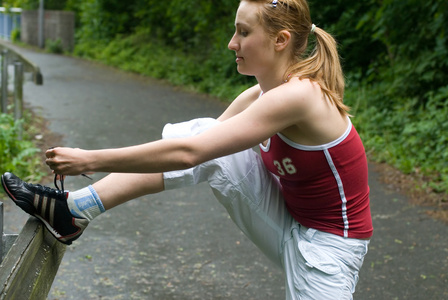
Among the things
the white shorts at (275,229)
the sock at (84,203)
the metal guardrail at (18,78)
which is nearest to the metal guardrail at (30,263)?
the sock at (84,203)

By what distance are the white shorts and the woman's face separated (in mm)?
325

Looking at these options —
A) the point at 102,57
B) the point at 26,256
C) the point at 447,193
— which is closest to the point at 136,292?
the point at 26,256

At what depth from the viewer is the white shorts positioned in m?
2.74

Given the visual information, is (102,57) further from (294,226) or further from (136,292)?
(294,226)

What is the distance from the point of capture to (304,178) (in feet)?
9.00

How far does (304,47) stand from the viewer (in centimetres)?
282

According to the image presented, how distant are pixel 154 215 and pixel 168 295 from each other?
184 centimetres

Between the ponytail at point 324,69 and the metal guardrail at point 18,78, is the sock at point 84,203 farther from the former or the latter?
the metal guardrail at point 18,78

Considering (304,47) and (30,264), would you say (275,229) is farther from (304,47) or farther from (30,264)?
(30,264)

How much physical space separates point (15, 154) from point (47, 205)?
4.70 metres

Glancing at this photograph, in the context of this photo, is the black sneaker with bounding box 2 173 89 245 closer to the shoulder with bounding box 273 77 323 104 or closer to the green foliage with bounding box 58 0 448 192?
the shoulder with bounding box 273 77 323 104

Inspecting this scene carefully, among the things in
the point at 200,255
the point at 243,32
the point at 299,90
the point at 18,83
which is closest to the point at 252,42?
the point at 243,32

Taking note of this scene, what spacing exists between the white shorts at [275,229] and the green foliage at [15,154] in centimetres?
391

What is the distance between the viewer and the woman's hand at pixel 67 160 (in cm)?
237
